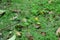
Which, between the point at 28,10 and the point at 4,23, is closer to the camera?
the point at 4,23

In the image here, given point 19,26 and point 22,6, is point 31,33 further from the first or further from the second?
Answer: point 22,6

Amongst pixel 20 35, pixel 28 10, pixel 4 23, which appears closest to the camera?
pixel 20 35

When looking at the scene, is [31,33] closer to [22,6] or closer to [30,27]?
[30,27]

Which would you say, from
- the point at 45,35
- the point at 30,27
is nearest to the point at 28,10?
the point at 30,27

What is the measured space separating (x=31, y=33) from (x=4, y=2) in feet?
3.14

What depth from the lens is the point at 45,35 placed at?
3.09m

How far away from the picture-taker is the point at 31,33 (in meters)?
Result: 3.12

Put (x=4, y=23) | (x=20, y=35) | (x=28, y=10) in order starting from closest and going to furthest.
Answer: (x=20, y=35)
(x=4, y=23)
(x=28, y=10)

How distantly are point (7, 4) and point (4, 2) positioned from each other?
0.08 meters

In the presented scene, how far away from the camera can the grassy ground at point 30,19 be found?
308 cm

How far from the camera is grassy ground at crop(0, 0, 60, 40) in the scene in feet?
10.1

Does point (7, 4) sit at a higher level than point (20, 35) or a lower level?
higher

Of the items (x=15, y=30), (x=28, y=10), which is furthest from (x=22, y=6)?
(x=15, y=30)

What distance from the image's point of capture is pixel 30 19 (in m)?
3.36
